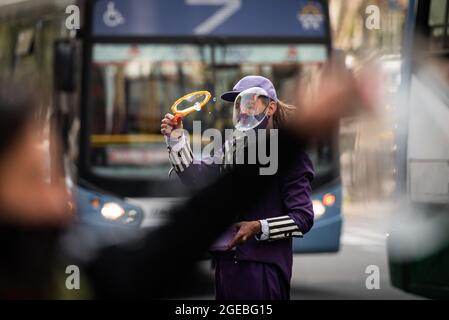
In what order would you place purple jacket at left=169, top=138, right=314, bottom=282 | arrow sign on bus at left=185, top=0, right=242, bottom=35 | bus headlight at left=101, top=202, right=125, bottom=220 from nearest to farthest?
purple jacket at left=169, top=138, right=314, bottom=282, bus headlight at left=101, top=202, right=125, bottom=220, arrow sign on bus at left=185, top=0, right=242, bottom=35

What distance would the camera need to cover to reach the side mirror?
26.1 ft

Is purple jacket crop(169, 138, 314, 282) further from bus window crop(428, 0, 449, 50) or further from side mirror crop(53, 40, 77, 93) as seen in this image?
side mirror crop(53, 40, 77, 93)

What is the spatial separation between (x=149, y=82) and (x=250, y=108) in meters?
6.58

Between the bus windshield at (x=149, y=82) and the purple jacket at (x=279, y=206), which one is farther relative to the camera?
the bus windshield at (x=149, y=82)

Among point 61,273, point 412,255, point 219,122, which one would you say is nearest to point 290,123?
point 61,273

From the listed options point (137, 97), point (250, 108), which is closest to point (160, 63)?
point (137, 97)

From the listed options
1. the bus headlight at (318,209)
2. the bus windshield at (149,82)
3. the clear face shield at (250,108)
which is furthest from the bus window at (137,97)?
the clear face shield at (250,108)

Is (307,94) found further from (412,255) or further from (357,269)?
(357,269)

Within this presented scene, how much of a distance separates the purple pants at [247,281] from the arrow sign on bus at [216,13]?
6.19 metres

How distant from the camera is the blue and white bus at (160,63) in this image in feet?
26.2

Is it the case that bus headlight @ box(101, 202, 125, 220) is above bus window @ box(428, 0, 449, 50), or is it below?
below

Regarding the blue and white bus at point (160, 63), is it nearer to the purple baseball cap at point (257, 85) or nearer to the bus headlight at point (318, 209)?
the bus headlight at point (318, 209)

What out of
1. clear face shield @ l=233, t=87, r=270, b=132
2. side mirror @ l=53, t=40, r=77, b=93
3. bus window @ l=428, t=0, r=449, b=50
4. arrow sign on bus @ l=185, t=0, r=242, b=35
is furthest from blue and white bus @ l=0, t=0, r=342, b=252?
clear face shield @ l=233, t=87, r=270, b=132

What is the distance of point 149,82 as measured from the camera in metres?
8.11
